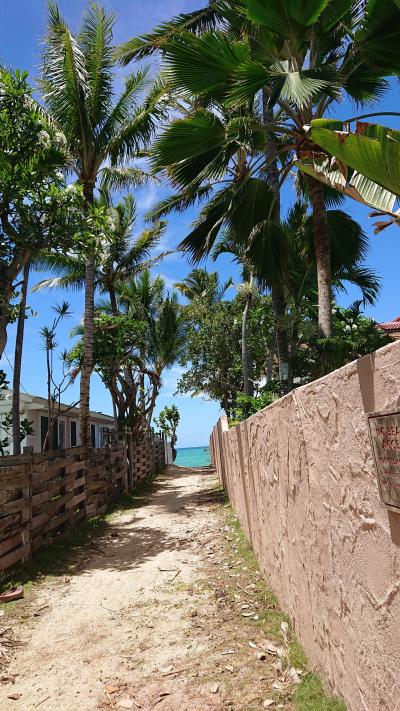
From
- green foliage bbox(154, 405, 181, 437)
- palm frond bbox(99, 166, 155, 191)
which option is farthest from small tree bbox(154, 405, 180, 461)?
palm frond bbox(99, 166, 155, 191)

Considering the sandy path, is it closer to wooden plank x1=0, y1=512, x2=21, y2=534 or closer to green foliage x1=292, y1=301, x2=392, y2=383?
wooden plank x1=0, y1=512, x2=21, y2=534

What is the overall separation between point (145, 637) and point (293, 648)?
1360 millimetres

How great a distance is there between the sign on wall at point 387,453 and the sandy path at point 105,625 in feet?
8.51

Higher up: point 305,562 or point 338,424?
point 338,424

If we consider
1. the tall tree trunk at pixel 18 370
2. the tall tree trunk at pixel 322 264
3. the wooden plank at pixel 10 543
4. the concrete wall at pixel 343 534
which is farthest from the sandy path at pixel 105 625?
the tall tree trunk at pixel 18 370

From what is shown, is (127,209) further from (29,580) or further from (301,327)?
(29,580)

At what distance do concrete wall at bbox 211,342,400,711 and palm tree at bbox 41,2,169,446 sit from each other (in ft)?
27.3

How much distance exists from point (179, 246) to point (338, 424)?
23.5 ft

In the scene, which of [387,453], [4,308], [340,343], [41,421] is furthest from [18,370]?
[387,453]

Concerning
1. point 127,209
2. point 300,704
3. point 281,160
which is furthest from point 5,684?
point 127,209

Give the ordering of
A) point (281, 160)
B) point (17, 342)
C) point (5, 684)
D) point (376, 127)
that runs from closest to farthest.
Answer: point (376, 127) → point (5, 684) → point (281, 160) → point (17, 342)

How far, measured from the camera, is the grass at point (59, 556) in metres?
5.92

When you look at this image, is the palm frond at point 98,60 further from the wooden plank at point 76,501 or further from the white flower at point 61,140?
the wooden plank at point 76,501

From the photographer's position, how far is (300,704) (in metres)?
2.92
